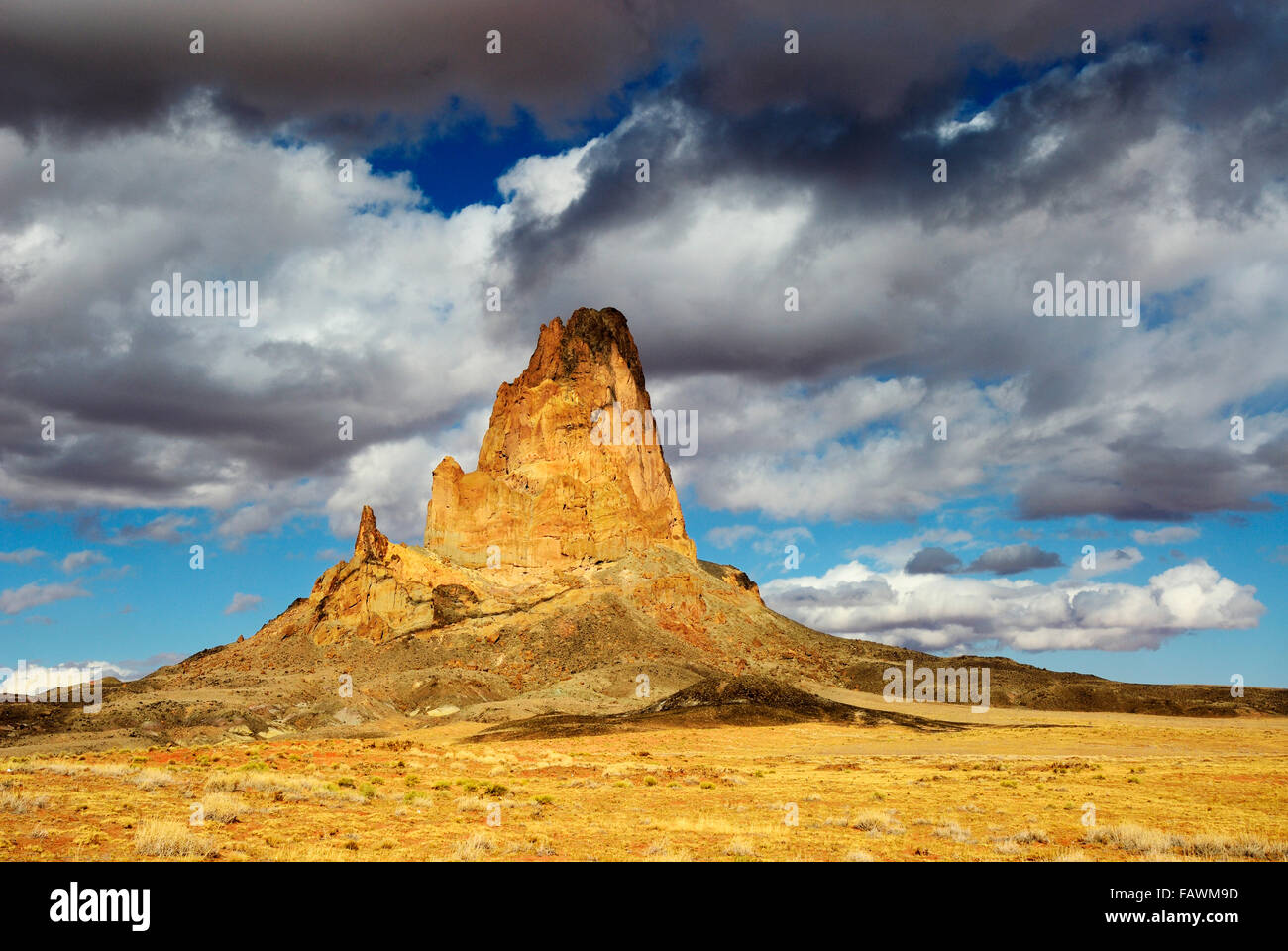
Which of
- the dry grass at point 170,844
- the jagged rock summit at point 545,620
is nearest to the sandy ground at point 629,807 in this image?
the dry grass at point 170,844

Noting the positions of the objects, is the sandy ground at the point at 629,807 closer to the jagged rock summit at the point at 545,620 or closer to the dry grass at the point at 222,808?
the dry grass at the point at 222,808

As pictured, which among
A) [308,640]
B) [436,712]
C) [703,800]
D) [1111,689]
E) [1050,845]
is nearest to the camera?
[1050,845]

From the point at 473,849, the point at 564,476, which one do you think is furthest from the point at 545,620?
the point at 473,849

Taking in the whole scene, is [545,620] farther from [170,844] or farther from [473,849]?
[170,844]

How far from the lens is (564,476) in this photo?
16625 cm

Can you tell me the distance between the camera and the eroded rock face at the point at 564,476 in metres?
161

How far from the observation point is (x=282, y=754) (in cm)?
4544

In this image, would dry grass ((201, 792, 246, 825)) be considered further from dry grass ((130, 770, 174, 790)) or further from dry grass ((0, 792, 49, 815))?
dry grass ((130, 770, 174, 790))

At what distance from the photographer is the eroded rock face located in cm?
16138

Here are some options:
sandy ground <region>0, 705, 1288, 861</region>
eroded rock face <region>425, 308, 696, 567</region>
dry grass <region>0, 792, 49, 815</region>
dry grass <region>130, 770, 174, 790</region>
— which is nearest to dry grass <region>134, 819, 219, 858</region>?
sandy ground <region>0, 705, 1288, 861</region>
